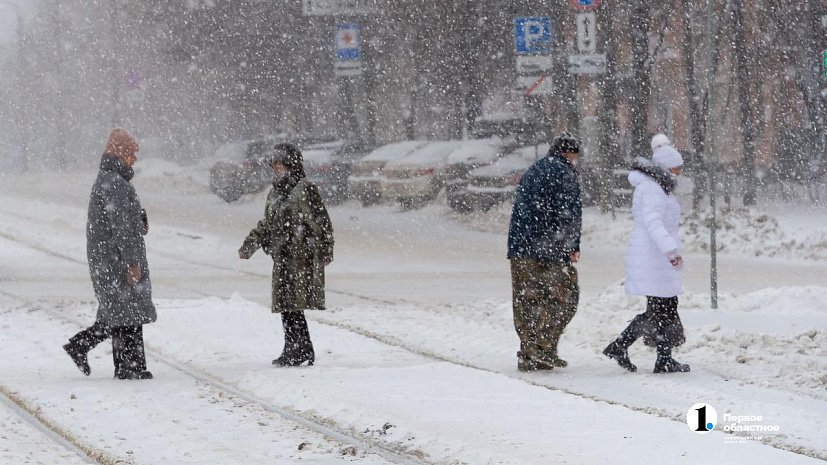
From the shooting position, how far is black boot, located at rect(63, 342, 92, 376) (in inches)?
388

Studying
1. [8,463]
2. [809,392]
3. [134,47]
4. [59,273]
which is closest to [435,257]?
[59,273]

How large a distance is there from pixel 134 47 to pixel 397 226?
32.8m

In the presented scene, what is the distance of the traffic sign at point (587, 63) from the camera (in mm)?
20453

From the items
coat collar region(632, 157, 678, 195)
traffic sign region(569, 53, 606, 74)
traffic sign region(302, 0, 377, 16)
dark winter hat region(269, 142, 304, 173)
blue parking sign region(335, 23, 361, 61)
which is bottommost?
coat collar region(632, 157, 678, 195)

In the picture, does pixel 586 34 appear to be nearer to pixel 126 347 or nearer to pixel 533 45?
pixel 533 45

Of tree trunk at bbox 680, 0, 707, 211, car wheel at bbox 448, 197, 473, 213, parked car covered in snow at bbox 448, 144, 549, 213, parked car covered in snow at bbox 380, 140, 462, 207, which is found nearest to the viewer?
tree trunk at bbox 680, 0, 707, 211

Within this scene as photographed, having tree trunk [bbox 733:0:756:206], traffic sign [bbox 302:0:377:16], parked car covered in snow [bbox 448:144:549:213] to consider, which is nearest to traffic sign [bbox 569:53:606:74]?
parked car covered in snow [bbox 448:144:549:213]

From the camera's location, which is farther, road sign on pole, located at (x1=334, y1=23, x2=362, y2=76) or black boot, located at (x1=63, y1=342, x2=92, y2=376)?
road sign on pole, located at (x1=334, y1=23, x2=362, y2=76)

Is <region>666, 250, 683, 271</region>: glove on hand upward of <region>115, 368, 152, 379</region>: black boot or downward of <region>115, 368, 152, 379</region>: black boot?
upward

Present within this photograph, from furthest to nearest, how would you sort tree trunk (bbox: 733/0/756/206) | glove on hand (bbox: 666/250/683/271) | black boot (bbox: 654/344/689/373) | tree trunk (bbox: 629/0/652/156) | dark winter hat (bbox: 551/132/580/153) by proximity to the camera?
tree trunk (bbox: 629/0/652/156) → tree trunk (bbox: 733/0/756/206) → dark winter hat (bbox: 551/132/580/153) → black boot (bbox: 654/344/689/373) → glove on hand (bbox: 666/250/683/271)

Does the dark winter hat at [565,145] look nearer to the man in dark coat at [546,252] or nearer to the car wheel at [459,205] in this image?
the man in dark coat at [546,252]

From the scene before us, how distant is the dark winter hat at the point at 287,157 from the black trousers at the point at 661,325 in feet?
8.30

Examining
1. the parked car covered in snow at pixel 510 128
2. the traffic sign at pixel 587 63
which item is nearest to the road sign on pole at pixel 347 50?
the parked car covered in snow at pixel 510 128

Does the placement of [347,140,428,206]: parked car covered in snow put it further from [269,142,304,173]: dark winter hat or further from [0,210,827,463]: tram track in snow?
[269,142,304,173]: dark winter hat
